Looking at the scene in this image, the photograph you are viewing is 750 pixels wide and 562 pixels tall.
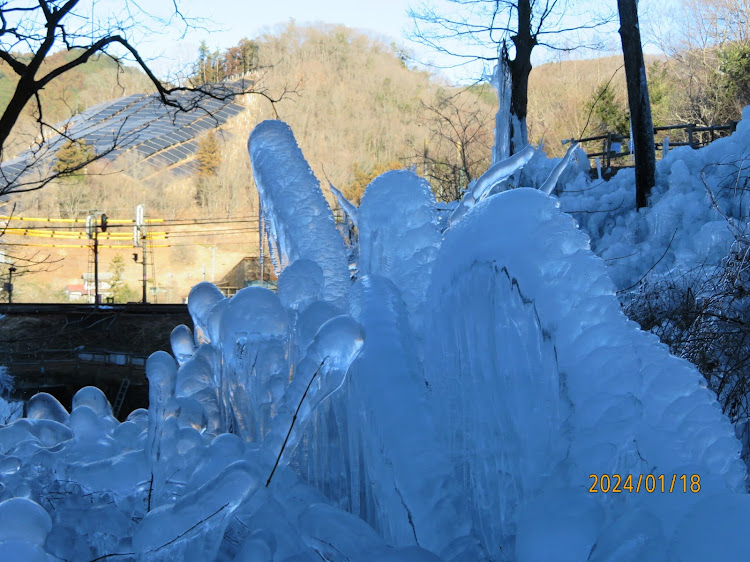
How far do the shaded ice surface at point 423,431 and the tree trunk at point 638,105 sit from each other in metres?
7.11

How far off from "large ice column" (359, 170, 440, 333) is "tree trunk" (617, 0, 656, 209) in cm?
706

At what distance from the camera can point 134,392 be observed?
11.2m

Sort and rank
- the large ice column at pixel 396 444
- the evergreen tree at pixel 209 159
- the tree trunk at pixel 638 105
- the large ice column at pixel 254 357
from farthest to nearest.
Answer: the evergreen tree at pixel 209 159 → the tree trunk at pixel 638 105 → the large ice column at pixel 254 357 → the large ice column at pixel 396 444

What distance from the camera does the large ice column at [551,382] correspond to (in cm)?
161

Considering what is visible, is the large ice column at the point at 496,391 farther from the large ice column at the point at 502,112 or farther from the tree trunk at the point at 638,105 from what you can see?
the large ice column at the point at 502,112

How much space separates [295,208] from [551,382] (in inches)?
76.4

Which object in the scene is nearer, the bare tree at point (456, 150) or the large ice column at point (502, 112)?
the bare tree at point (456, 150)

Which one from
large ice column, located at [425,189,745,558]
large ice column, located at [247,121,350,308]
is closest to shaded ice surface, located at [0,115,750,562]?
large ice column, located at [425,189,745,558]

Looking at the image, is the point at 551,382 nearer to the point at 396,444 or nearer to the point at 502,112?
the point at 396,444

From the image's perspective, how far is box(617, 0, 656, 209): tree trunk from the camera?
29.7 ft

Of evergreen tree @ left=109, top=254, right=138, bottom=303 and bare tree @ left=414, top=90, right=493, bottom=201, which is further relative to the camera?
evergreen tree @ left=109, top=254, right=138, bottom=303

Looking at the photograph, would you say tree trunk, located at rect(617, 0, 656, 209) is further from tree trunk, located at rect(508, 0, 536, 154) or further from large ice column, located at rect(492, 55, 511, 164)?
large ice column, located at rect(492, 55, 511, 164)

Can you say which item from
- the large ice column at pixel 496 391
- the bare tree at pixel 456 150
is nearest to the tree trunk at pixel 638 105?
the bare tree at pixel 456 150

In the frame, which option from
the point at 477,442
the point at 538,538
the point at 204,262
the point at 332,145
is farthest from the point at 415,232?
the point at 332,145
